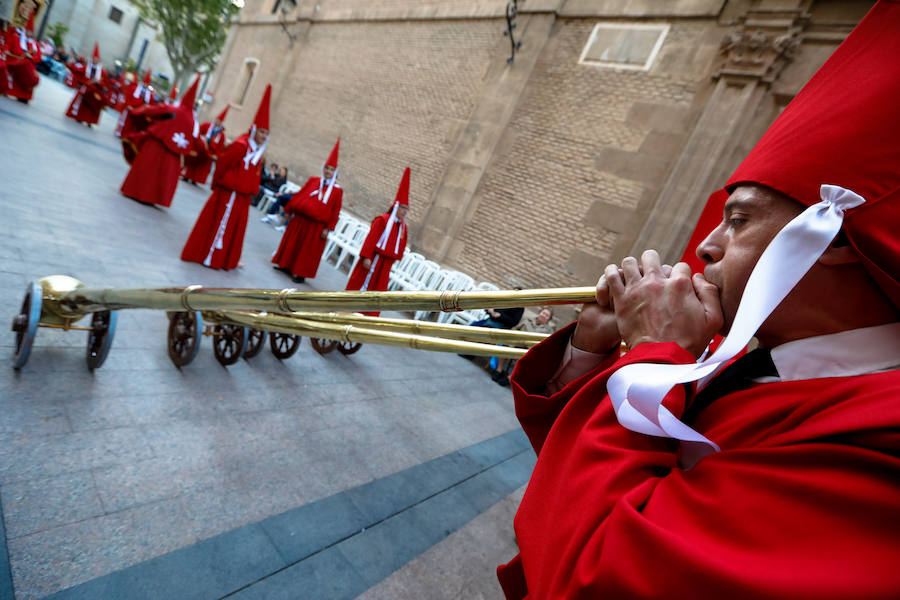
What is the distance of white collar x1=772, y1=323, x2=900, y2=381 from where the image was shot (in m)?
0.65

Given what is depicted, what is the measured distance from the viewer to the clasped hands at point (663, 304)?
805 mm

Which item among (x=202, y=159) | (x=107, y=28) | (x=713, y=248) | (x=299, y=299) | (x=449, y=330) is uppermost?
(x=107, y=28)

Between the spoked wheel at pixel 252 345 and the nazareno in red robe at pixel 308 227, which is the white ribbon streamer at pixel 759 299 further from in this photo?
the nazareno in red robe at pixel 308 227

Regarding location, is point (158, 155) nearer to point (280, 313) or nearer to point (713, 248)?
point (280, 313)

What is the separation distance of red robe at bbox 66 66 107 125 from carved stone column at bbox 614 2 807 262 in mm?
16745

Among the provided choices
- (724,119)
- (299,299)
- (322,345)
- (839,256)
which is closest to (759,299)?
(839,256)

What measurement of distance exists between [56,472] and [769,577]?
2821 mm

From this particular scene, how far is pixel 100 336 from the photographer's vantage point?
2.91 m

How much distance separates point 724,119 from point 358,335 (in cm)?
760

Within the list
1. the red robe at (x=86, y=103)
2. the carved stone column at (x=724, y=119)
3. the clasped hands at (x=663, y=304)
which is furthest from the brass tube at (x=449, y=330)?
the red robe at (x=86, y=103)

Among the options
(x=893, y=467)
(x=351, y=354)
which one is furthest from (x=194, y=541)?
(x=351, y=354)

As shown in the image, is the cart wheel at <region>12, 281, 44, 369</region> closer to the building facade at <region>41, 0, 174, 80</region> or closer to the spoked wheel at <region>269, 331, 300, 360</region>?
the spoked wheel at <region>269, 331, 300, 360</region>

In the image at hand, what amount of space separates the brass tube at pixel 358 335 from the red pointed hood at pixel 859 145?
1.02m

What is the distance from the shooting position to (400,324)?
1995 mm
